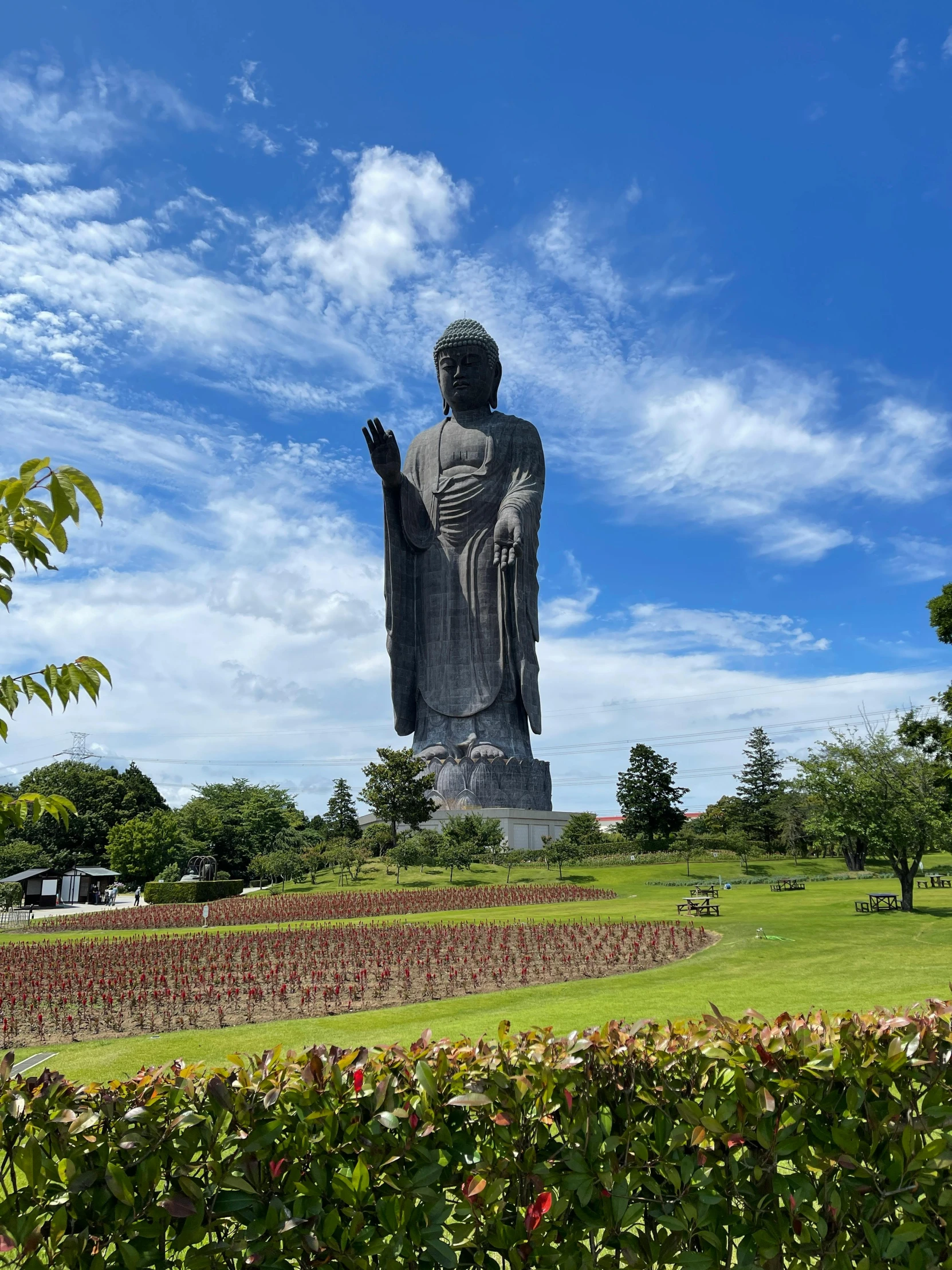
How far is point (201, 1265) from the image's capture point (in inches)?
111

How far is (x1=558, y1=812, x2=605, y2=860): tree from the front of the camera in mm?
40375

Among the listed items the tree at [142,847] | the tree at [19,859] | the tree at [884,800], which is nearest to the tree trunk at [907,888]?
the tree at [884,800]

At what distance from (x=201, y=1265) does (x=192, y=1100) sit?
18.9 inches

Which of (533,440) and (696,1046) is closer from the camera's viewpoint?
(696,1046)

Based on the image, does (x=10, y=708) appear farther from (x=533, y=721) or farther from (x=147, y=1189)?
(x=533, y=721)

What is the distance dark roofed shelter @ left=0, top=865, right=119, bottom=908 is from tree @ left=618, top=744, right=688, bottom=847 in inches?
1021

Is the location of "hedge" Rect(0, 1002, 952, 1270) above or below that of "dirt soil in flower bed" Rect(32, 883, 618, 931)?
above

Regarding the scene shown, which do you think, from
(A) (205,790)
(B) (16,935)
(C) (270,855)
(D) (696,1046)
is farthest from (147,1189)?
(A) (205,790)

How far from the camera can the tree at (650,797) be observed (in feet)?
155

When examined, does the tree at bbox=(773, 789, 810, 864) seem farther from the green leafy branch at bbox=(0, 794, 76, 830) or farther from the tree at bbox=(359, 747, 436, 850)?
the green leafy branch at bbox=(0, 794, 76, 830)

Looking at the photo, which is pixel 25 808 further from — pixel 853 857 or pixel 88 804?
pixel 88 804

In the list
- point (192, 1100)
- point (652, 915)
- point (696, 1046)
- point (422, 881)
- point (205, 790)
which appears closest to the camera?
point (192, 1100)

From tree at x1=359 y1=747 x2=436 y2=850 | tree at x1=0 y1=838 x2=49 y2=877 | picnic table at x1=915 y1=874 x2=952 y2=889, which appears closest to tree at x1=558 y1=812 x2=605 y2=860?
tree at x1=359 y1=747 x2=436 y2=850

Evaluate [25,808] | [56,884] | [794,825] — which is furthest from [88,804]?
[25,808]
